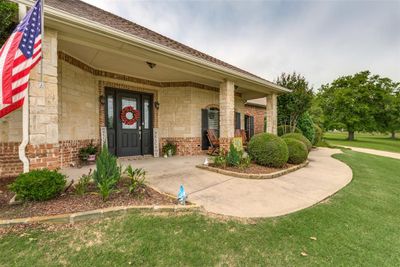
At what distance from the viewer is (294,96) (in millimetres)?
9711

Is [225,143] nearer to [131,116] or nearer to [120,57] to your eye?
[131,116]

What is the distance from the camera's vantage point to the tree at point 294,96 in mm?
9586

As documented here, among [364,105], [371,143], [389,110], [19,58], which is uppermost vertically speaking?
[364,105]

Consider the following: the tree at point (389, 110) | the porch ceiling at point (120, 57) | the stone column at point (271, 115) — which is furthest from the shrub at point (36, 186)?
the tree at point (389, 110)

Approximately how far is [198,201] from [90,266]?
1.82 meters

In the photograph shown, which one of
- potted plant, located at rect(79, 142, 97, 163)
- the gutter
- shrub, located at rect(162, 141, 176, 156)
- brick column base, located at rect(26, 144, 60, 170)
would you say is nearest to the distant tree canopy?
the gutter

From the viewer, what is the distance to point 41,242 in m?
2.08

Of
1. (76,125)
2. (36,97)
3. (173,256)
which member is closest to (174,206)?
(173,256)

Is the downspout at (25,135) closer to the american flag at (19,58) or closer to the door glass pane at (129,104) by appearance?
the american flag at (19,58)

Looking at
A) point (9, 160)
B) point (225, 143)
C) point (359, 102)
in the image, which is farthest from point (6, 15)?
point (359, 102)

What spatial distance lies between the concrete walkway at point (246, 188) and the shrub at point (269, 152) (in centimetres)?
53

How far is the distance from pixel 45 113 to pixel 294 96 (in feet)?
32.7

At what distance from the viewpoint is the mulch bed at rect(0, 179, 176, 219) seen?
8.54 feet

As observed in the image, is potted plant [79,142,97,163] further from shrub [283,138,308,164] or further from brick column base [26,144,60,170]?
shrub [283,138,308,164]
